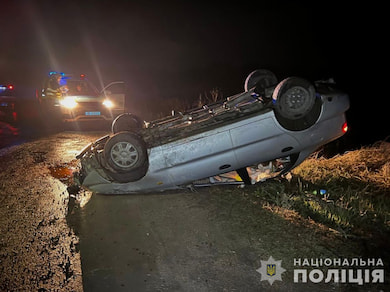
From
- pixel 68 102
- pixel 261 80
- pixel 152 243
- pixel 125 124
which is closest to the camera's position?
pixel 152 243

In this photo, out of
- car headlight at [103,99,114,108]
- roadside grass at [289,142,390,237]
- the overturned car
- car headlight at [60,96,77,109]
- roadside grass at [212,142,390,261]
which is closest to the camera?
roadside grass at [212,142,390,261]

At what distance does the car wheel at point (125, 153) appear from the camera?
3.98m

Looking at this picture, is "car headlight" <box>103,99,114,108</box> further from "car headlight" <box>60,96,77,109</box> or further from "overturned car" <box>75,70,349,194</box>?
"overturned car" <box>75,70,349,194</box>

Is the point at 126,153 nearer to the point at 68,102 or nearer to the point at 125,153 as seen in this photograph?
the point at 125,153

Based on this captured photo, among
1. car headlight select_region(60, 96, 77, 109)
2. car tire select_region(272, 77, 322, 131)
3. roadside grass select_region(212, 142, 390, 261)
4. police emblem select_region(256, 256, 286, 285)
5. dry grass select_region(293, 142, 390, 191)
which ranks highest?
car headlight select_region(60, 96, 77, 109)

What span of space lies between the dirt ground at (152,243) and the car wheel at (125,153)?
0.60 metres

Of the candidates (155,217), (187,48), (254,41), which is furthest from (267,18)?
(155,217)

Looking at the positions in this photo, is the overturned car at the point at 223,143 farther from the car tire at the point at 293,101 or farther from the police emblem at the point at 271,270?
the police emblem at the point at 271,270

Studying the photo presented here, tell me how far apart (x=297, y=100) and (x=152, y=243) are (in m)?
2.48

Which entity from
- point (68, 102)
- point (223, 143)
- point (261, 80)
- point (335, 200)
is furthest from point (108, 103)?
point (335, 200)

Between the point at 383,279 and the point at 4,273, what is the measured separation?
3541mm

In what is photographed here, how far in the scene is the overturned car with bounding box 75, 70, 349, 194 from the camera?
3.96 m

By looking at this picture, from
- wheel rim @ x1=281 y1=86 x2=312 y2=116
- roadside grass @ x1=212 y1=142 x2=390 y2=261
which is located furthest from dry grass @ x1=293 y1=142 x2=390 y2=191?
wheel rim @ x1=281 y1=86 x2=312 y2=116

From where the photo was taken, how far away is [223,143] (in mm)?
4027
